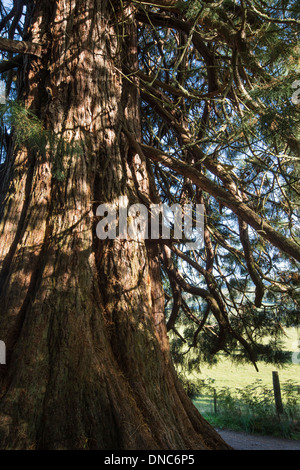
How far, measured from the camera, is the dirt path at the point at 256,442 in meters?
4.67

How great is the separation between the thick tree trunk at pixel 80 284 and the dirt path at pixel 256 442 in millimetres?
2782

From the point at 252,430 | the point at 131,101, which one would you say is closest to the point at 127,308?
the point at 131,101

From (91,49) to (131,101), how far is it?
500mm

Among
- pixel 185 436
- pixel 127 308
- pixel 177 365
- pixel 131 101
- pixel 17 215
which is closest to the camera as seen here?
pixel 185 436

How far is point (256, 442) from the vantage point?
198 inches

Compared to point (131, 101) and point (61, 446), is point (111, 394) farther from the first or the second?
point (131, 101)

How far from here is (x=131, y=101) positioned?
3.27 metres

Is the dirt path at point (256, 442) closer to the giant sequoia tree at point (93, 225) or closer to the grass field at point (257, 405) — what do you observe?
the grass field at point (257, 405)

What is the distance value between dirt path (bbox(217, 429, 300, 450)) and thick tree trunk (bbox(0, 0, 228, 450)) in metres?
2.78

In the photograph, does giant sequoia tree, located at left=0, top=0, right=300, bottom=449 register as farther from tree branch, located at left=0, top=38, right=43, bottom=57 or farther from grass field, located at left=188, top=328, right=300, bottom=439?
grass field, located at left=188, top=328, right=300, bottom=439

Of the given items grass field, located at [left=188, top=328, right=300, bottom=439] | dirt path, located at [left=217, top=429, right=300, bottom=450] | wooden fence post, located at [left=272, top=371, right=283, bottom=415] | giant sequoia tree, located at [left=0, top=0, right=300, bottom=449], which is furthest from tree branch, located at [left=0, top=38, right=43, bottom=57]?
wooden fence post, located at [left=272, top=371, right=283, bottom=415]

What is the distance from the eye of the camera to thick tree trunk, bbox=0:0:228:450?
1.93 m

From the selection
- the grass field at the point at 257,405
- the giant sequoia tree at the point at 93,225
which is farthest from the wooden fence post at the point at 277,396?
the giant sequoia tree at the point at 93,225

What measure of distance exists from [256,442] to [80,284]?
4030mm
